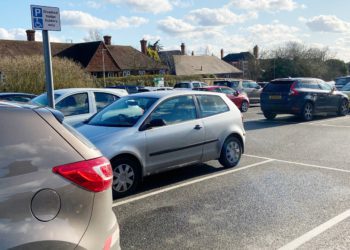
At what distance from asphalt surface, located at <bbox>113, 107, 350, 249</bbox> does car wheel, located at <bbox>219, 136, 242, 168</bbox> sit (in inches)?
7.2

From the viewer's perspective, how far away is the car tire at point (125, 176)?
5727 millimetres

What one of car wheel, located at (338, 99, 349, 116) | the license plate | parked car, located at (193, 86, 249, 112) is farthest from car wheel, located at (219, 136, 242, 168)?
parked car, located at (193, 86, 249, 112)

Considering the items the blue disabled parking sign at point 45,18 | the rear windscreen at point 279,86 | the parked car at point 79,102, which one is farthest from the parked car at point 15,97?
the rear windscreen at point 279,86

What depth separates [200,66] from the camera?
6562cm

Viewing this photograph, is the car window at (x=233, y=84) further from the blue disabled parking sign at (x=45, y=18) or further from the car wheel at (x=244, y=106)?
the blue disabled parking sign at (x=45, y=18)

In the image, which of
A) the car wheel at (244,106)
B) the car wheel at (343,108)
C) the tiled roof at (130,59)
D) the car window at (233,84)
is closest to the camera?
the car wheel at (343,108)

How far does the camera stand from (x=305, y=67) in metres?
49.4

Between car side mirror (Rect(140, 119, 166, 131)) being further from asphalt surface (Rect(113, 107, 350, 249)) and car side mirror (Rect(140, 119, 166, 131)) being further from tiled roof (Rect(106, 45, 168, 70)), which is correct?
tiled roof (Rect(106, 45, 168, 70))

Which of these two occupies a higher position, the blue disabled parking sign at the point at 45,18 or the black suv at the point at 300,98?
the blue disabled parking sign at the point at 45,18

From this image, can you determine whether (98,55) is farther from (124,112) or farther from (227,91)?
(124,112)

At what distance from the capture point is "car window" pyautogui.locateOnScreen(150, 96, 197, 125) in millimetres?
6406

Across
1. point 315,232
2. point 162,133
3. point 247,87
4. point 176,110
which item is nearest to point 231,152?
point 176,110

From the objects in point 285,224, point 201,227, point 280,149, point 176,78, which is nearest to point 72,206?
point 201,227

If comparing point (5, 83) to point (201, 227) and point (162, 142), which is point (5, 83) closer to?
point (162, 142)
